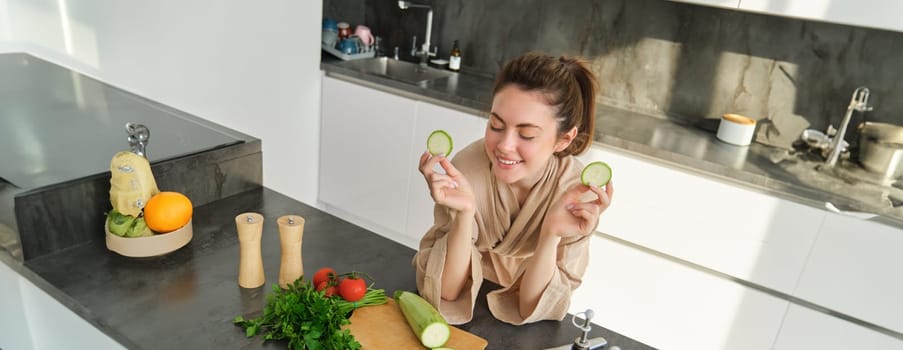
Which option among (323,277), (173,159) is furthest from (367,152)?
(323,277)

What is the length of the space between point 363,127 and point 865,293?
214cm

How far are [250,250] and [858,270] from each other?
A: 192cm

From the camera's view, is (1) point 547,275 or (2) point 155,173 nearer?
(1) point 547,275

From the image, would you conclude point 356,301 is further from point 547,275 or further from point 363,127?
point 363,127

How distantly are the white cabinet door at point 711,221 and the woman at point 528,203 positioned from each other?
3.38 feet

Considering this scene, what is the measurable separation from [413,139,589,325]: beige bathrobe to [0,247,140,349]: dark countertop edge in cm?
55

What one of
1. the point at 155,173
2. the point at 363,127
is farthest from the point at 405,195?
the point at 155,173

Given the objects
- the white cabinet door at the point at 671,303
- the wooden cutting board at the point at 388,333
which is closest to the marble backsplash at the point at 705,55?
the white cabinet door at the point at 671,303

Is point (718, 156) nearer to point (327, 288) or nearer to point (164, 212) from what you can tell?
point (327, 288)

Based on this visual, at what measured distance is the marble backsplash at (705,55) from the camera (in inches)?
86.9

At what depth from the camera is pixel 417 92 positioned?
2.60 m

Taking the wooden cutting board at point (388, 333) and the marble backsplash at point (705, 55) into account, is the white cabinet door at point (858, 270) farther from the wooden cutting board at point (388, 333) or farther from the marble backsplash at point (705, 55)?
the wooden cutting board at point (388, 333)

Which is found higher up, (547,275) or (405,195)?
(547,275)

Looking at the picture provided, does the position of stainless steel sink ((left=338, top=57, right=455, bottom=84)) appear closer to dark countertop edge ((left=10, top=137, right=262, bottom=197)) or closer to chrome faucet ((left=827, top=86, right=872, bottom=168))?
dark countertop edge ((left=10, top=137, right=262, bottom=197))
